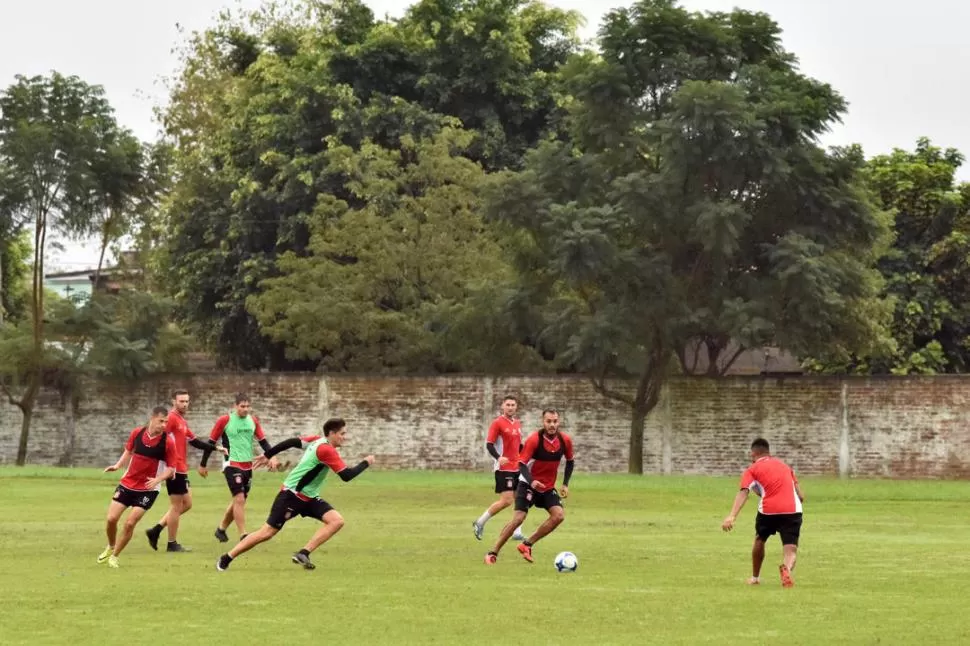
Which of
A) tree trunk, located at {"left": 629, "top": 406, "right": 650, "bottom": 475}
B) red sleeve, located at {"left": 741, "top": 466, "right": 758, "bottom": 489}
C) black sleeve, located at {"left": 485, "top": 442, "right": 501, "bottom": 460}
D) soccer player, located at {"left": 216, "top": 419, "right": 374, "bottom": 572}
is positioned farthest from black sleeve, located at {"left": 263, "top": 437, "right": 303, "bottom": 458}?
tree trunk, located at {"left": 629, "top": 406, "right": 650, "bottom": 475}

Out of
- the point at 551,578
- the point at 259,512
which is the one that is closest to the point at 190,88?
the point at 259,512

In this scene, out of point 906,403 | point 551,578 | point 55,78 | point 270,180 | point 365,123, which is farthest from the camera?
point 270,180

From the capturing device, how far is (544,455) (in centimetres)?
2142

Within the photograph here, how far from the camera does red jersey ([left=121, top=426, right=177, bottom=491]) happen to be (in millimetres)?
21094

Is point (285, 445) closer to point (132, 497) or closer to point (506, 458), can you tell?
point (132, 497)

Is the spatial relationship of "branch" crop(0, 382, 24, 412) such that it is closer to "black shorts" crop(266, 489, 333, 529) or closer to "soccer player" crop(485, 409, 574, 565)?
"soccer player" crop(485, 409, 574, 565)

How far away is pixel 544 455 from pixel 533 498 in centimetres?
56

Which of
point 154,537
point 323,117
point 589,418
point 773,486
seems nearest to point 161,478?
point 154,537

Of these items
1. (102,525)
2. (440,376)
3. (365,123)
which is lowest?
(102,525)

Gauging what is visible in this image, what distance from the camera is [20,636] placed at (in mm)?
13766

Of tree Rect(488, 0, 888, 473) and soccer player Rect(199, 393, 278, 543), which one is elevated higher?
tree Rect(488, 0, 888, 473)

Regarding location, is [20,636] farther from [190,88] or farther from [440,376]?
[190,88]

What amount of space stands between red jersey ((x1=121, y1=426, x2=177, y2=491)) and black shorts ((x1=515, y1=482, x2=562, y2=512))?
4.22 m

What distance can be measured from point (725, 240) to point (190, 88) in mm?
36491
